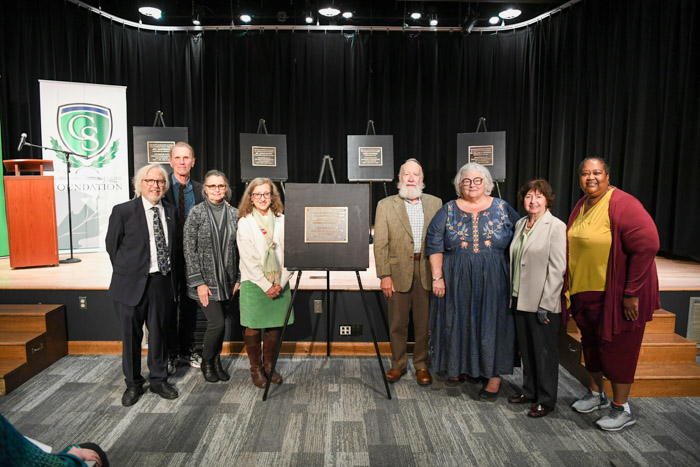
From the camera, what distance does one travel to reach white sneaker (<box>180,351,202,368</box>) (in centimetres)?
329

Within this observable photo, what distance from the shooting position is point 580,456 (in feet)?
7.20

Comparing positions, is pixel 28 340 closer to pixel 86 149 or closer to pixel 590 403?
pixel 86 149

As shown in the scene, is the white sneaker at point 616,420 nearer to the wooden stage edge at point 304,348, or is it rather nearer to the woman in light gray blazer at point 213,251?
the wooden stage edge at point 304,348

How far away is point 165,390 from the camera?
2801 millimetres

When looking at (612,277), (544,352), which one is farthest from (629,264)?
(544,352)

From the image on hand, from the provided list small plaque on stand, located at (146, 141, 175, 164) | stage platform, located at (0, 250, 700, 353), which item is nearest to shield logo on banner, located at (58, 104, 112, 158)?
small plaque on stand, located at (146, 141, 175, 164)

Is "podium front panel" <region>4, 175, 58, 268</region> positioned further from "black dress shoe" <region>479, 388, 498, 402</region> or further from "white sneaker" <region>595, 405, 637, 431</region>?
"white sneaker" <region>595, 405, 637, 431</region>

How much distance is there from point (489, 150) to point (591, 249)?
3770 millimetres

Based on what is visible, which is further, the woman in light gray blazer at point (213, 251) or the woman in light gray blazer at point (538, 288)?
the woman in light gray blazer at point (213, 251)

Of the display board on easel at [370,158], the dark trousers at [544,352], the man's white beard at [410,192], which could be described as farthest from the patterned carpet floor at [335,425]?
the display board on easel at [370,158]

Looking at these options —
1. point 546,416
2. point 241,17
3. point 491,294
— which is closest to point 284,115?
point 241,17

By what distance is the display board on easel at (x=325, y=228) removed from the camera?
8.59ft

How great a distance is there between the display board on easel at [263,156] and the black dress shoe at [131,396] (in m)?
3.63

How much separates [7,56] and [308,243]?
543cm
